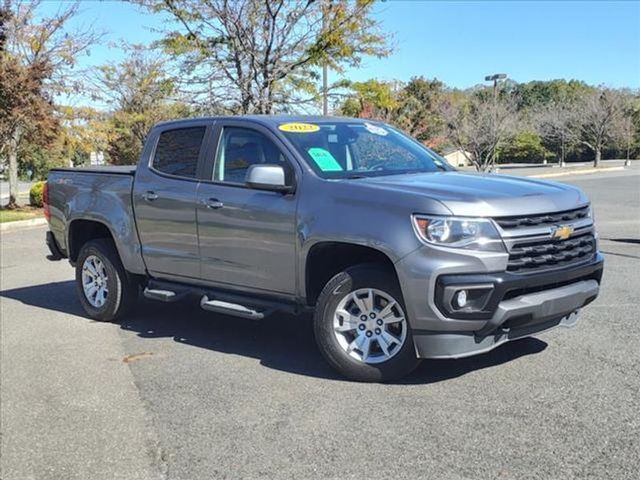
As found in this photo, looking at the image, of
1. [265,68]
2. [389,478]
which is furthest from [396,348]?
[265,68]

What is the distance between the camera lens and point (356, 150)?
543 cm

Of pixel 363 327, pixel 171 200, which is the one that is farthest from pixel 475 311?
pixel 171 200

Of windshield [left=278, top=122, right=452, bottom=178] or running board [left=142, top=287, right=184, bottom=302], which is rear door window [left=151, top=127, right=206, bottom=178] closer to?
windshield [left=278, top=122, right=452, bottom=178]

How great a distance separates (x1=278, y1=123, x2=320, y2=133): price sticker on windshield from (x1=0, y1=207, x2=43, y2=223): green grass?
1507 cm

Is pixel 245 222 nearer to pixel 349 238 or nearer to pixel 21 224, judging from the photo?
pixel 349 238

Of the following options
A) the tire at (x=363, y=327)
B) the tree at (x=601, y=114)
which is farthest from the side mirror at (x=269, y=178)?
the tree at (x=601, y=114)

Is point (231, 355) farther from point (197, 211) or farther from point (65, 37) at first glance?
point (65, 37)

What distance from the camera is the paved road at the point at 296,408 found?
3.50 metres

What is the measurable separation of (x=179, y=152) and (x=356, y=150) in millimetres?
1707

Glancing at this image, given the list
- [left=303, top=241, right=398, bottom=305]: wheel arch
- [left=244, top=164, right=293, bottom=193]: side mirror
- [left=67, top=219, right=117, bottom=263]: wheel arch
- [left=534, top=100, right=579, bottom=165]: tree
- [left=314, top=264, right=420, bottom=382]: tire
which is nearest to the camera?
[left=314, top=264, right=420, bottom=382]: tire

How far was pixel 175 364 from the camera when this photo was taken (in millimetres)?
5336

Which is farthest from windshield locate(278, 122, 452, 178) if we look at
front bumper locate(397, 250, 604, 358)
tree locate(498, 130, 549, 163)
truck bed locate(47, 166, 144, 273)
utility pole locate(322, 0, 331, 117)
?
tree locate(498, 130, 549, 163)

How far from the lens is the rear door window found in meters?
5.88

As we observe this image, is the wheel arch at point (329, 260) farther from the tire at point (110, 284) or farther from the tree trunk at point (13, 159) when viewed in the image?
the tree trunk at point (13, 159)
